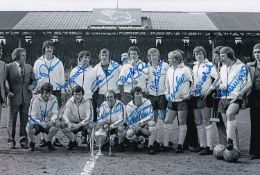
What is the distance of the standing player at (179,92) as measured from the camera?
26.8ft

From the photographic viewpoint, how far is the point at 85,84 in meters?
8.97

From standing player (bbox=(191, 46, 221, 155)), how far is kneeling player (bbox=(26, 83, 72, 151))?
2.57 m

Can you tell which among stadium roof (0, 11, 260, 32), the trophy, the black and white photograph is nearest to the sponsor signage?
stadium roof (0, 11, 260, 32)

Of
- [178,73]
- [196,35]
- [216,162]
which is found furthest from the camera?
[196,35]

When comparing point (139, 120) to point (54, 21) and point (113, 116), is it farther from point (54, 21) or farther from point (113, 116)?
point (54, 21)

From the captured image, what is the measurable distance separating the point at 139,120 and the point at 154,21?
14.7 m

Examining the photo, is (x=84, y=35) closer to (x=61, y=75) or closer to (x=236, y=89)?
(x=61, y=75)

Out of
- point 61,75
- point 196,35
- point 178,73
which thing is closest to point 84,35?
point 196,35

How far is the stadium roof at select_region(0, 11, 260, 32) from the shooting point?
2069 cm

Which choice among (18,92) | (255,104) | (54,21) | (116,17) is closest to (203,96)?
(255,104)

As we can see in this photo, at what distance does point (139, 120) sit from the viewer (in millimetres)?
8500

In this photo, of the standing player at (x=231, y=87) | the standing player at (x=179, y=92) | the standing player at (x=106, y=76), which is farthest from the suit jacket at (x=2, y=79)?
the standing player at (x=231, y=87)

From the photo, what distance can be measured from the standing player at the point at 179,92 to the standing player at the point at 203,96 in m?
0.17

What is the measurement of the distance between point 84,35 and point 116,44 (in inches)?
61.2
